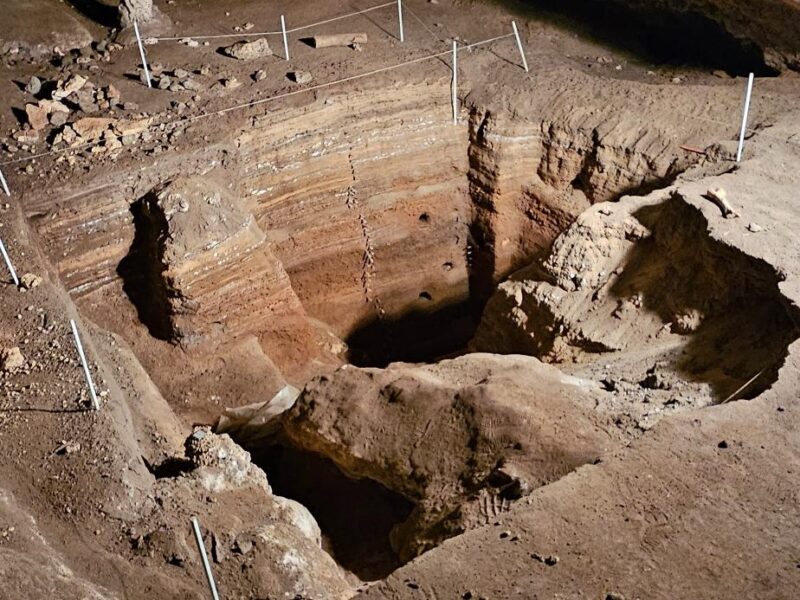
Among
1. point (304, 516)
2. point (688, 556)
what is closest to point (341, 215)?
point (304, 516)

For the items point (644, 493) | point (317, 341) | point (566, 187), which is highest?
point (644, 493)

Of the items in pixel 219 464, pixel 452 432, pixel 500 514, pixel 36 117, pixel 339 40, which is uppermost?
pixel 339 40

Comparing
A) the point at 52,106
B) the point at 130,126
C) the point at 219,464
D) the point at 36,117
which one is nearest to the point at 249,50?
the point at 130,126

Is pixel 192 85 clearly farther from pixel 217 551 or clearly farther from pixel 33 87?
pixel 217 551

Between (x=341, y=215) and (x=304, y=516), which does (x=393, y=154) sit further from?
(x=304, y=516)

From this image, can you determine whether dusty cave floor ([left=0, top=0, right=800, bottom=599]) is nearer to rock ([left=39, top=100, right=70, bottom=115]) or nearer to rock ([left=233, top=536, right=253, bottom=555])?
rock ([left=233, top=536, right=253, bottom=555])

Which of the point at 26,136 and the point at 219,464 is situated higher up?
the point at 26,136

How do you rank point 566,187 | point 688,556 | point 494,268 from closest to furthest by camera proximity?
point 688,556 < point 566,187 < point 494,268
